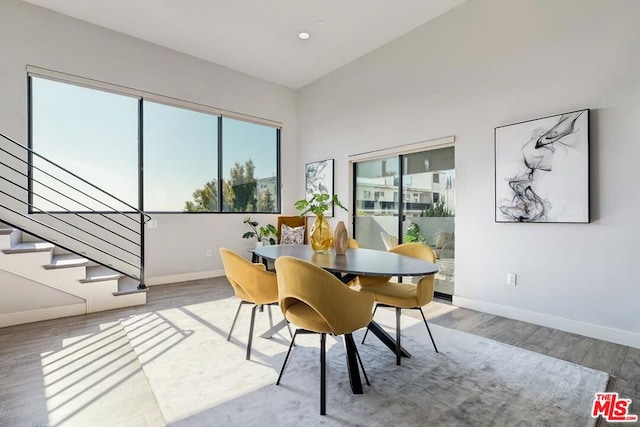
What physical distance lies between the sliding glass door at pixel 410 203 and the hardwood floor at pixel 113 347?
0.87m

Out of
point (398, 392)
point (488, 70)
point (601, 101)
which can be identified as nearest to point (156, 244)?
point (398, 392)

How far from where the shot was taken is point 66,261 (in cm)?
350

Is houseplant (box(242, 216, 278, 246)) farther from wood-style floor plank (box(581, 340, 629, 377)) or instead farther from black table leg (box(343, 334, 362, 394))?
wood-style floor plank (box(581, 340, 629, 377))

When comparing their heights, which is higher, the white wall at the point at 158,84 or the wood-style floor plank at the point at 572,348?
the white wall at the point at 158,84

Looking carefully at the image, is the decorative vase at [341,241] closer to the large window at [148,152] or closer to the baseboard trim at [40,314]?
the baseboard trim at [40,314]

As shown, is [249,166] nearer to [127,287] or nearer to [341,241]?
[127,287]

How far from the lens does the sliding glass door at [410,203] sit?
13.2ft

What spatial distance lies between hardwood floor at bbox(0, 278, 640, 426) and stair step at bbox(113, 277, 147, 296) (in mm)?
213

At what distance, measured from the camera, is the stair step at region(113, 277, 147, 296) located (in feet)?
12.0

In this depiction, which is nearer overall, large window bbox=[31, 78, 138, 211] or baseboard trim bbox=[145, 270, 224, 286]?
large window bbox=[31, 78, 138, 211]

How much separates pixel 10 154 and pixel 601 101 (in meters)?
6.12

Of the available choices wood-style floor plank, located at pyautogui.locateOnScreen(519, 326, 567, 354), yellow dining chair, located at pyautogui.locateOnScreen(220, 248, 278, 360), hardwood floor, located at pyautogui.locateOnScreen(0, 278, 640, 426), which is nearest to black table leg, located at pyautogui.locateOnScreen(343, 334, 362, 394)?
yellow dining chair, located at pyautogui.locateOnScreen(220, 248, 278, 360)

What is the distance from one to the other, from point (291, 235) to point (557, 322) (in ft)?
12.4

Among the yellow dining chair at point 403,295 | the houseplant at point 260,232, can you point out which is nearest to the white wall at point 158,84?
the houseplant at point 260,232
